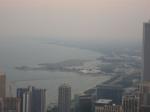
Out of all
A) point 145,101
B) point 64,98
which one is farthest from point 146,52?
point 64,98

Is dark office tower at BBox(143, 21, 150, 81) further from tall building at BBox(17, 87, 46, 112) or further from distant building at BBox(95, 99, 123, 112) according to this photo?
tall building at BBox(17, 87, 46, 112)

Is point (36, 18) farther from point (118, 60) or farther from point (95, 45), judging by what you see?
point (118, 60)

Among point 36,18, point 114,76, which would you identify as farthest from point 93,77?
point 36,18

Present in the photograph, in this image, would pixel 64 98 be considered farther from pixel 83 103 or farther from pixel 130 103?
pixel 130 103

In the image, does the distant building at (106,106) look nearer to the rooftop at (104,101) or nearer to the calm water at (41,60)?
the rooftop at (104,101)

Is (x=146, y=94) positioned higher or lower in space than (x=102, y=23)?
lower

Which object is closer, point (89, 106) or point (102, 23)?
point (89, 106)
